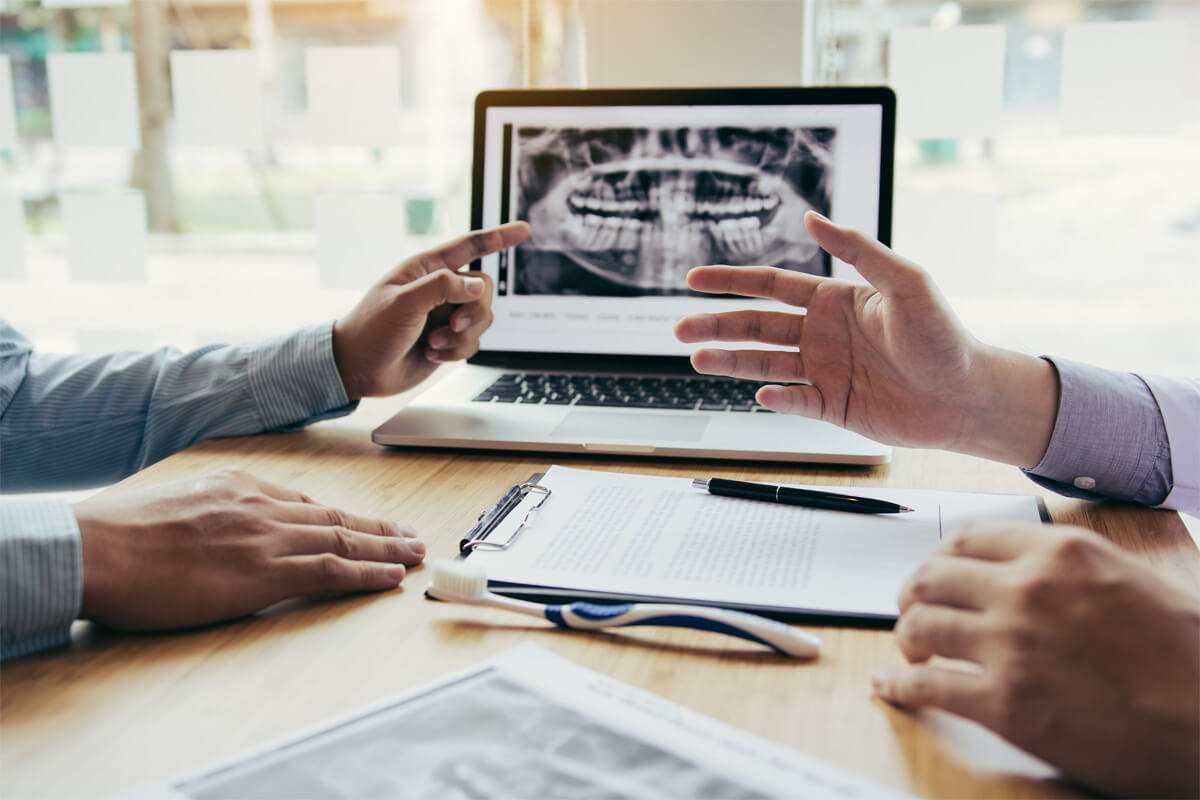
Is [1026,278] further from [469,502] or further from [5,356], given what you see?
[5,356]

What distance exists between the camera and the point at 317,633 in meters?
0.66

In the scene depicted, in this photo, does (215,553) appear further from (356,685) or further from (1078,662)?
(1078,662)

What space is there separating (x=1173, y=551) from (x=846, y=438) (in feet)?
1.08

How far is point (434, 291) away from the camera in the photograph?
1.09 meters

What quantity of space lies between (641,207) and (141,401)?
66 centimetres

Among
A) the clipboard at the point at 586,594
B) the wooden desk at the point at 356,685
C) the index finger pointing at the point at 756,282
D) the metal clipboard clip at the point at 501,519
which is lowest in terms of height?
the wooden desk at the point at 356,685

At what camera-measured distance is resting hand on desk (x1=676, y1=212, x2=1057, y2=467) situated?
870mm

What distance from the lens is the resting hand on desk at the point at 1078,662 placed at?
1.59 feet

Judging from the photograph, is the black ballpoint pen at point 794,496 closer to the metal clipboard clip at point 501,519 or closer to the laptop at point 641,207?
the metal clipboard clip at point 501,519

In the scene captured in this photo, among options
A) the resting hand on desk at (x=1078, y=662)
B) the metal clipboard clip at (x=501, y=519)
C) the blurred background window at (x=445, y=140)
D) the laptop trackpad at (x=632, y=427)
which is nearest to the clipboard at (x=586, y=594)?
the metal clipboard clip at (x=501, y=519)

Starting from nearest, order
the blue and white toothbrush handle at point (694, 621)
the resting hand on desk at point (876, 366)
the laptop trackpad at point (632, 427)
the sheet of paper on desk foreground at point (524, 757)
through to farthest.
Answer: the sheet of paper on desk foreground at point (524, 757), the blue and white toothbrush handle at point (694, 621), the resting hand on desk at point (876, 366), the laptop trackpad at point (632, 427)

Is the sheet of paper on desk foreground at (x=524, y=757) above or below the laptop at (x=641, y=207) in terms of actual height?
below

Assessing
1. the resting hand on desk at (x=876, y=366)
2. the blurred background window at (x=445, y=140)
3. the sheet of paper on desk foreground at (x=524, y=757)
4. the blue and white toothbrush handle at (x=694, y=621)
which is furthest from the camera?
the blurred background window at (x=445, y=140)

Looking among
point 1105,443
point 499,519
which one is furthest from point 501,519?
point 1105,443
